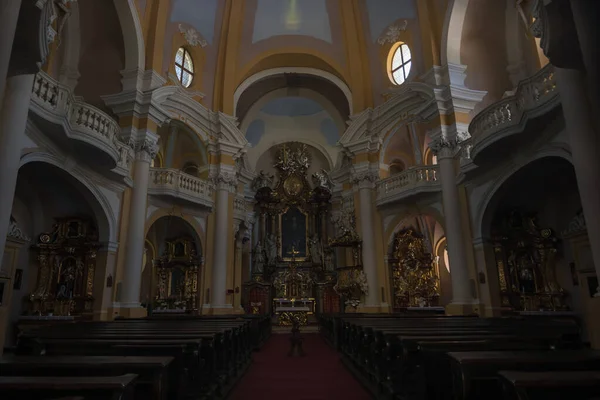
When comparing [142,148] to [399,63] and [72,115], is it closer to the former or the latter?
[72,115]

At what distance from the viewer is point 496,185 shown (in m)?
10.6

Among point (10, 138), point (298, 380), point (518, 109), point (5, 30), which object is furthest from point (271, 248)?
point (5, 30)

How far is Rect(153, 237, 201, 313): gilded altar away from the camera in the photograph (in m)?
15.3

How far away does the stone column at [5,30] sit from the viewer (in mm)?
3600

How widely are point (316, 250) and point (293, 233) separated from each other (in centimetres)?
171

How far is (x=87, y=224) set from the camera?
11.5 meters

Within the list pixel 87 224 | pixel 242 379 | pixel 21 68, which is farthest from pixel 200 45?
pixel 242 379

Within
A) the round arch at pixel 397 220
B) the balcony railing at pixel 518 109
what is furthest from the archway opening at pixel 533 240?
the round arch at pixel 397 220

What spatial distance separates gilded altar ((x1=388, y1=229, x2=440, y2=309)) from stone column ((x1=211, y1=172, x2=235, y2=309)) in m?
6.29

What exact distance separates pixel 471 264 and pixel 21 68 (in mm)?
11352

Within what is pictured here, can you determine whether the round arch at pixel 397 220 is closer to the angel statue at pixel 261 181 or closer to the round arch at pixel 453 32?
the round arch at pixel 453 32

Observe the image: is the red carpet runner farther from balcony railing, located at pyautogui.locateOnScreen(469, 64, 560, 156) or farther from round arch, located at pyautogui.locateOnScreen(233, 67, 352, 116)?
round arch, located at pyautogui.locateOnScreen(233, 67, 352, 116)

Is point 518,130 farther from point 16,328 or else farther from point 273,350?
point 16,328

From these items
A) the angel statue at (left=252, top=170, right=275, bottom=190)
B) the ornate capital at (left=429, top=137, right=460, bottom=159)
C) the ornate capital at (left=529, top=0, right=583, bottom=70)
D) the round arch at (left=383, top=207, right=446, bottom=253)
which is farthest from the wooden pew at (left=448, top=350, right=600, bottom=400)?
the angel statue at (left=252, top=170, right=275, bottom=190)
